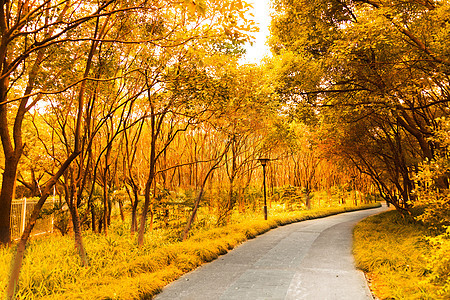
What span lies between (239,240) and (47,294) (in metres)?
5.93

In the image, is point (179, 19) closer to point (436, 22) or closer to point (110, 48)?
point (110, 48)

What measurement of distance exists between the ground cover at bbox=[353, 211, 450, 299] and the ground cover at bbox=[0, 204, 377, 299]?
360cm

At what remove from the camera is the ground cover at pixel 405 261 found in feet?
11.6

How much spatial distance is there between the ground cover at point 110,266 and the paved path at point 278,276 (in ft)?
1.01

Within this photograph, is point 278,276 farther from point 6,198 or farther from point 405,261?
point 6,198

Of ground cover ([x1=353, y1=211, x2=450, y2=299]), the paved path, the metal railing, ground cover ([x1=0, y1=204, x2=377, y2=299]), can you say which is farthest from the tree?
the metal railing

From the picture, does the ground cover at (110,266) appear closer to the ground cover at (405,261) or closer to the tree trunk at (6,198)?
Result: the tree trunk at (6,198)

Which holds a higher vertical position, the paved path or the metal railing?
the metal railing

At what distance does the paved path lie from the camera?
15.3ft

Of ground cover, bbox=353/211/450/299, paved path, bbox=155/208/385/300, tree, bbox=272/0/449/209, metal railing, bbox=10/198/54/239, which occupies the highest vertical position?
tree, bbox=272/0/449/209

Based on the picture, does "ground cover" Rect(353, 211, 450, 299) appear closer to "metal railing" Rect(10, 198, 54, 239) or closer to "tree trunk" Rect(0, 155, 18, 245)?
"tree trunk" Rect(0, 155, 18, 245)

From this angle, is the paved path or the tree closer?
the paved path

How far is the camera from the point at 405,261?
224 inches

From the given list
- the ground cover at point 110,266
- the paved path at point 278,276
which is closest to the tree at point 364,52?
the paved path at point 278,276
